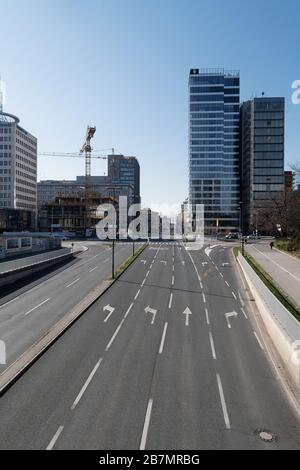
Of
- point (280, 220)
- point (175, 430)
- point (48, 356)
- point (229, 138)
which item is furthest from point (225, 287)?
point (229, 138)

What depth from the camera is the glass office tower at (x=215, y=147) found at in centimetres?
16438

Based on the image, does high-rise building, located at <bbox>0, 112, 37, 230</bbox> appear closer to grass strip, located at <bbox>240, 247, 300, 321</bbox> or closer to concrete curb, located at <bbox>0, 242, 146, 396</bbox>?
grass strip, located at <bbox>240, 247, 300, 321</bbox>

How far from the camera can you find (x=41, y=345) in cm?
2047

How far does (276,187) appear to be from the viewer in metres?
161

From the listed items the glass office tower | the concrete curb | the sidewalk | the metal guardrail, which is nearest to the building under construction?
the glass office tower

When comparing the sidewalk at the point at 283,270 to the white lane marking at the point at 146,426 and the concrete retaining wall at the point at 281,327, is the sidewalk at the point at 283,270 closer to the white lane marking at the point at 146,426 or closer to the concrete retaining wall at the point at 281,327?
the concrete retaining wall at the point at 281,327

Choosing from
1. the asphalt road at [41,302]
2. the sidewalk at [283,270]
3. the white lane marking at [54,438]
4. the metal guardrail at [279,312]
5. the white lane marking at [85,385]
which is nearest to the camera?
the white lane marking at [54,438]

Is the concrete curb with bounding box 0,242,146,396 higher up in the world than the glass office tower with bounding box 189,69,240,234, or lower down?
lower down

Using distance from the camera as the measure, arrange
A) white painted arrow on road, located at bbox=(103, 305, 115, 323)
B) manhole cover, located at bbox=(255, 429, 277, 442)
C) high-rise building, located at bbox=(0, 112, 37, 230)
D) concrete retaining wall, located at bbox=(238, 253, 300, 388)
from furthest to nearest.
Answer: high-rise building, located at bbox=(0, 112, 37, 230) < white painted arrow on road, located at bbox=(103, 305, 115, 323) < concrete retaining wall, located at bbox=(238, 253, 300, 388) < manhole cover, located at bbox=(255, 429, 277, 442)

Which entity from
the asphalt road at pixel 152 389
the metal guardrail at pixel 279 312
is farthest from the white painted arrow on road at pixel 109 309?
the metal guardrail at pixel 279 312

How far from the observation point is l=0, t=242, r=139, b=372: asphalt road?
22.4m

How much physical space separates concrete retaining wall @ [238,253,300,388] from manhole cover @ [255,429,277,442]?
4085mm

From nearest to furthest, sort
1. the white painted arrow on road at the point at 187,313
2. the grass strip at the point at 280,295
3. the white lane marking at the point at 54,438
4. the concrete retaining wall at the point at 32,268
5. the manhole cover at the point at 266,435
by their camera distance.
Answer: the white lane marking at the point at 54,438 < the manhole cover at the point at 266,435 < the grass strip at the point at 280,295 < the white painted arrow on road at the point at 187,313 < the concrete retaining wall at the point at 32,268

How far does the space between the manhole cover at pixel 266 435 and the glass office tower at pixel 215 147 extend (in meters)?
158
